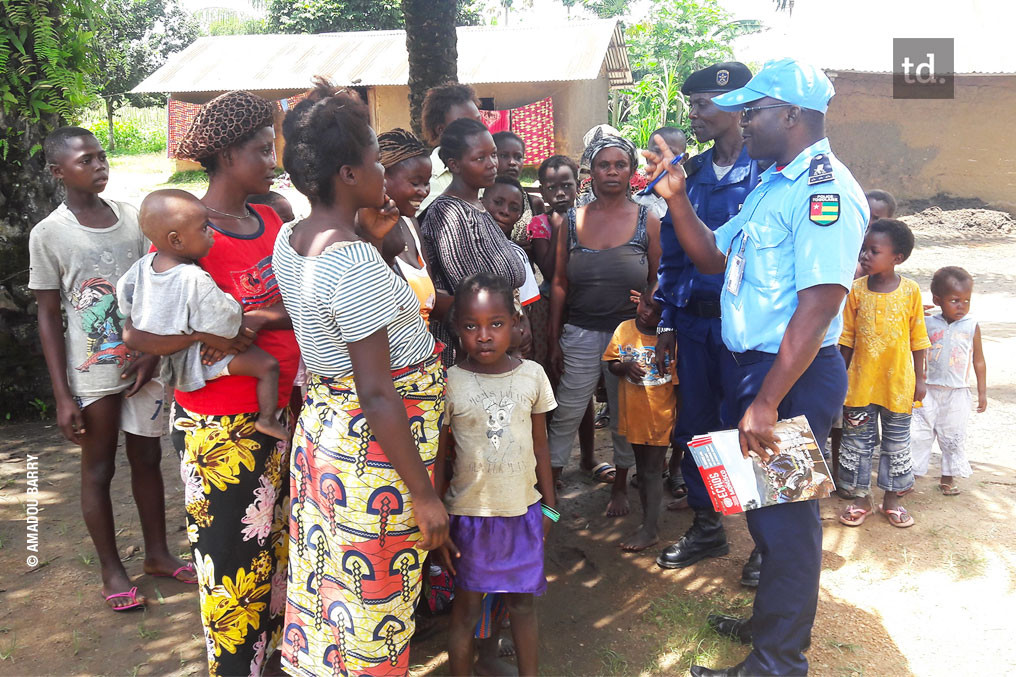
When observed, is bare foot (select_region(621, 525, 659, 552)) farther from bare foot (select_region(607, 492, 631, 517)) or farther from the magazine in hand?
the magazine in hand

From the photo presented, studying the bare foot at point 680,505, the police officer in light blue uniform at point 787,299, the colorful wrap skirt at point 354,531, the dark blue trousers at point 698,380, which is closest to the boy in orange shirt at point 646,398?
the dark blue trousers at point 698,380

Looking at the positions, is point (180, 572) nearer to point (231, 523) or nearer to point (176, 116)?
point (231, 523)

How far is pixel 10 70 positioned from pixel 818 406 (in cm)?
491

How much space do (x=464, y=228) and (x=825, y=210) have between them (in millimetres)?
1361

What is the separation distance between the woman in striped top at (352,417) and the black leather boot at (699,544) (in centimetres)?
174

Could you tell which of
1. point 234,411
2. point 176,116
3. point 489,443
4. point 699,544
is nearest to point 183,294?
point 234,411

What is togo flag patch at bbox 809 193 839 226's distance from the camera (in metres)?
2.38

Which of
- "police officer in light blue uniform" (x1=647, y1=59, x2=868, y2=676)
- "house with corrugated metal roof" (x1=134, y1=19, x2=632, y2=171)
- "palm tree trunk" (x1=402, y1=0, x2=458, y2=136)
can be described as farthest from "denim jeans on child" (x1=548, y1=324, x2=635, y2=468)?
"house with corrugated metal roof" (x1=134, y1=19, x2=632, y2=171)

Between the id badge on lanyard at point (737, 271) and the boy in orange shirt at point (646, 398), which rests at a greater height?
the id badge on lanyard at point (737, 271)

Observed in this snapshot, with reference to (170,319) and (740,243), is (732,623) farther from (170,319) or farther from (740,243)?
(170,319)

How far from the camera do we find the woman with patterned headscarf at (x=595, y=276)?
3.82 m

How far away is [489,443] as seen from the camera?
2.58m

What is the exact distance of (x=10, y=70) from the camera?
461cm

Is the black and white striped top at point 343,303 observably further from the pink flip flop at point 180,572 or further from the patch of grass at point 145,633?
the pink flip flop at point 180,572
